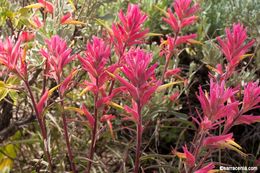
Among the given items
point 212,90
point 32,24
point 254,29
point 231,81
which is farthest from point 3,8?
point 254,29

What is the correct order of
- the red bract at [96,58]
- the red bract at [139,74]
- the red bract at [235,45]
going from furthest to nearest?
the red bract at [235,45] < the red bract at [96,58] < the red bract at [139,74]

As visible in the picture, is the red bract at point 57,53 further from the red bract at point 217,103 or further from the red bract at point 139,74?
the red bract at point 217,103

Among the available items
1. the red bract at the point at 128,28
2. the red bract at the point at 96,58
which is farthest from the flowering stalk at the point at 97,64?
the red bract at the point at 128,28

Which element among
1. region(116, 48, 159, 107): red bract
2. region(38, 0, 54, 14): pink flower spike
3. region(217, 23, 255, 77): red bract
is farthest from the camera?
region(38, 0, 54, 14): pink flower spike

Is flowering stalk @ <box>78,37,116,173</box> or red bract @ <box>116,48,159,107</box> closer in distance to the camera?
red bract @ <box>116,48,159,107</box>

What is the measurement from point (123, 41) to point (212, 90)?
0.34 m

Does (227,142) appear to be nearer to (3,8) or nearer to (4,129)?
(3,8)

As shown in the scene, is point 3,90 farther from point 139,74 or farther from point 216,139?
point 216,139

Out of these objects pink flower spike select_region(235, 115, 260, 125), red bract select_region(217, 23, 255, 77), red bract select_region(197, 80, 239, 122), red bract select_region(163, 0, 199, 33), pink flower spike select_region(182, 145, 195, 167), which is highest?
red bract select_region(163, 0, 199, 33)

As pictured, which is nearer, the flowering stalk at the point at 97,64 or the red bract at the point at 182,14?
the flowering stalk at the point at 97,64

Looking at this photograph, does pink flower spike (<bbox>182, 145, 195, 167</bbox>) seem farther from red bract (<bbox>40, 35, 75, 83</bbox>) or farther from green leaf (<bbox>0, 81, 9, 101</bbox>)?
green leaf (<bbox>0, 81, 9, 101</bbox>)

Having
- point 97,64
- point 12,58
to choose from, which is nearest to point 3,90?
point 12,58

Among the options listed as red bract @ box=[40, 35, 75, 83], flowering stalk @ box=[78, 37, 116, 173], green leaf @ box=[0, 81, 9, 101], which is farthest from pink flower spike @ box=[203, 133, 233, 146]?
green leaf @ box=[0, 81, 9, 101]

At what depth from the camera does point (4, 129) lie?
5.66ft
